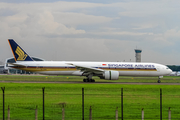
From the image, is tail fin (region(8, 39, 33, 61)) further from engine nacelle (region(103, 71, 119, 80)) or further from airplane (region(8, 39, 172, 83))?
engine nacelle (region(103, 71, 119, 80))

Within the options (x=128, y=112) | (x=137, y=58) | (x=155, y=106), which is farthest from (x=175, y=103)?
(x=137, y=58)

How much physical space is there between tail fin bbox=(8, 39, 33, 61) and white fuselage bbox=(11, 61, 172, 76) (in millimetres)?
769

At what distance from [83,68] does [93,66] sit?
11.1ft

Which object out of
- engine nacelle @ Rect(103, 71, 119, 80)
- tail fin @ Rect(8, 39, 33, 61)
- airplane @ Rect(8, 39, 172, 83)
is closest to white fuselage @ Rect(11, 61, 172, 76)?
airplane @ Rect(8, 39, 172, 83)

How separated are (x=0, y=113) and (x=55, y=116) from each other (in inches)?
101

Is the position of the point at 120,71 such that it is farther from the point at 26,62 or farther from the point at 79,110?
the point at 79,110

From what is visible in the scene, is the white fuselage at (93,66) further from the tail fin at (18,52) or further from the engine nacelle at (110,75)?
the engine nacelle at (110,75)

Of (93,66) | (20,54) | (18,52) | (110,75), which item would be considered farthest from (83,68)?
(18,52)

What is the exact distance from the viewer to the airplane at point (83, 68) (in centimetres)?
3562

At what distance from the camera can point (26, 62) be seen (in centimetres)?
3703

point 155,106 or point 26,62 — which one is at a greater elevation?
point 26,62

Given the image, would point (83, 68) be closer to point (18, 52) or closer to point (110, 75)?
point (110, 75)

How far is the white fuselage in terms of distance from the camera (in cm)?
3653

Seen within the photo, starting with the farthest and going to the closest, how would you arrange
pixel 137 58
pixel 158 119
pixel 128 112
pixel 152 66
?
pixel 137 58
pixel 152 66
pixel 128 112
pixel 158 119
